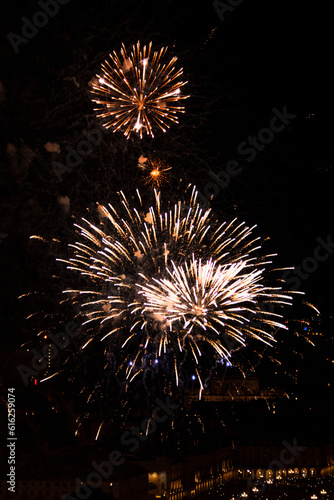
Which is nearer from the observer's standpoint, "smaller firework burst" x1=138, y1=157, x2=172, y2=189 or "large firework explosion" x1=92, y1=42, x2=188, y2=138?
"large firework explosion" x1=92, y1=42, x2=188, y2=138

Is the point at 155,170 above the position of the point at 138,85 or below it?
below

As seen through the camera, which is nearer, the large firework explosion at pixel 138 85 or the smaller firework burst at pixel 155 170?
the large firework explosion at pixel 138 85

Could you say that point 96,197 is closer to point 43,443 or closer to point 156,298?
point 156,298

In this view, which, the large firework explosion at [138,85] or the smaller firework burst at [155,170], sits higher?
the large firework explosion at [138,85]

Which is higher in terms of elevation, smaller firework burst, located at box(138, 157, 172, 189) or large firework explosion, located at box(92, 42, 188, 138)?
large firework explosion, located at box(92, 42, 188, 138)

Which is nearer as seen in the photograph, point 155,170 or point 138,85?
point 138,85
